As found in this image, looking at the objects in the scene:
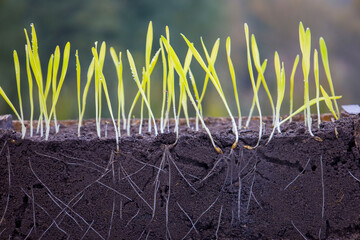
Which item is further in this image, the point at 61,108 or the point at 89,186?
the point at 61,108

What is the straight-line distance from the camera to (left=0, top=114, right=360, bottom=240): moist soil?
1.68 ft

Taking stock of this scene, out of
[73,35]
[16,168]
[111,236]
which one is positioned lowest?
[111,236]

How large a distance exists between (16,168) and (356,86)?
113 centimetres

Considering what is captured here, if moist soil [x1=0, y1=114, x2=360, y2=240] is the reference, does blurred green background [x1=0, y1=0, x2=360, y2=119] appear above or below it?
above

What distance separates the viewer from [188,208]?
1.73 feet

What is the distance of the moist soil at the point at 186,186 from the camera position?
1.68 ft

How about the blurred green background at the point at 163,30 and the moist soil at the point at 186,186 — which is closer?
the moist soil at the point at 186,186

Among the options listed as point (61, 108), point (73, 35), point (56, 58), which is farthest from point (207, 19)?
point (56, 58)

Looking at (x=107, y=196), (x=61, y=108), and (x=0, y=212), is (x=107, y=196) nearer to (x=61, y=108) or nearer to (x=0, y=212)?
(x=0, y=212)

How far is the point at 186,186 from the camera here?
523mm

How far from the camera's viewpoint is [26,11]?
1.21 meters

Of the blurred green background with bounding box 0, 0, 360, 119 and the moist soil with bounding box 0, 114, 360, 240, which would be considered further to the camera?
the blurred green background with bounding box 0, 0, 360, 119

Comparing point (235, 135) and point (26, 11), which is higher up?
point (26, 11)

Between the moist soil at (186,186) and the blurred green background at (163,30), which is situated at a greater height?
the blurred green background at (163,30)
